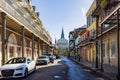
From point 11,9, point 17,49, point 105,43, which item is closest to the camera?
point 11,9

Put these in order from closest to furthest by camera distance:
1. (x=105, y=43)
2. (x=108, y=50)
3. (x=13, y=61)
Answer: (x=13, y=61) → (x=108, y=50) → (x=105, y=43)

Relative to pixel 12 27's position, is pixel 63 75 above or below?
below

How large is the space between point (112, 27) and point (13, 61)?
10.3m

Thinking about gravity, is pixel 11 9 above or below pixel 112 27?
above

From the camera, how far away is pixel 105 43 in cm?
3431

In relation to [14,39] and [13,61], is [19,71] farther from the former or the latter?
[14,39]

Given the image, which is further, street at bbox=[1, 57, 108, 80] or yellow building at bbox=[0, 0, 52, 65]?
yellow building at bbox=[0, 0, 52, 65]

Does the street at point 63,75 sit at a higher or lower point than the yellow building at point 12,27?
lower

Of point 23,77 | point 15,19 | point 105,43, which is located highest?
point 15,19

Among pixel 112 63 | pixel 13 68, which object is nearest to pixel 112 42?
pixel 112 63

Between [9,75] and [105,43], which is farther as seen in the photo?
[105,43]

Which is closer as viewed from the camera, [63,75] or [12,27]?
[63,75]

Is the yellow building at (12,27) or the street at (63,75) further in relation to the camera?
the yellow building at (12,27)

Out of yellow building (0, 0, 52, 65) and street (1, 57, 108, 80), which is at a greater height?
yellow building (0, 0, 52, 65)
